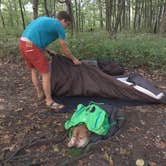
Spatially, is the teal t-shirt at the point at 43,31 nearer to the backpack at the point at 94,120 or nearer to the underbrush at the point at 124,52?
the backpack at the point at 94,120

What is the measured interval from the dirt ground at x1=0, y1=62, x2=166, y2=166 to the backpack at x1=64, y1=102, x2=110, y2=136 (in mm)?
151

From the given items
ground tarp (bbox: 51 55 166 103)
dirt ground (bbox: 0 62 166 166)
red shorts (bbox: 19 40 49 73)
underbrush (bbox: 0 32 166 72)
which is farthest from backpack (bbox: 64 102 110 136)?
underbrush (bbox: 0 32 166 72)

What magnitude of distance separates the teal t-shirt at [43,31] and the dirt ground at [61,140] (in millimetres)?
1014

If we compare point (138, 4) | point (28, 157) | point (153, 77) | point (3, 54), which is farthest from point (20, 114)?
point (138, 4)

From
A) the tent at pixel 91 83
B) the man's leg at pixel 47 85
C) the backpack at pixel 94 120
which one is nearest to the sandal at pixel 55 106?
the man's leg at pixel 47 85

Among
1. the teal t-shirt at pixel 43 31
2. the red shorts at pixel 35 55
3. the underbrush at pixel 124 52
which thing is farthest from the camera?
the underbrush at pixel 124 52

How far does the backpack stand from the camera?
288cm

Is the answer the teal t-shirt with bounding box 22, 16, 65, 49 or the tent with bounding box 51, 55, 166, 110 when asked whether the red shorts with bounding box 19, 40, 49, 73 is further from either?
the tent with bounding box 51, 55, 166, 110

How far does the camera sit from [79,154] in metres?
2.70

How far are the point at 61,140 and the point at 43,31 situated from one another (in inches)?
59.8

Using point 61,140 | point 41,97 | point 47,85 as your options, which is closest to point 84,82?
point 47,85

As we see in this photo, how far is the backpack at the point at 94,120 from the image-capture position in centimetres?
288

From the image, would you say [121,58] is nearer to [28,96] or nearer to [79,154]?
[28,96]

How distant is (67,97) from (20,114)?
79cm
